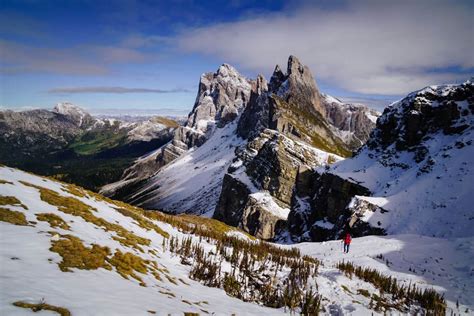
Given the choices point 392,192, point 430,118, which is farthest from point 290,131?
point 392,192

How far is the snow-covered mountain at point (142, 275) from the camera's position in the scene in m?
9.20

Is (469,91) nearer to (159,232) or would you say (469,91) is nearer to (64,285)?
(159,232)

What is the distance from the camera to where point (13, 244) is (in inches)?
429

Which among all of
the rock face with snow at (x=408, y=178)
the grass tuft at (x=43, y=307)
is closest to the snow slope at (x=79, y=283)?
the grass tuft at (x=43, y=307)

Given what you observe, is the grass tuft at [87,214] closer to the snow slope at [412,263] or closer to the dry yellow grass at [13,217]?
the dry yellow grass at [13,217]

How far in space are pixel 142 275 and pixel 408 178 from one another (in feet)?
190

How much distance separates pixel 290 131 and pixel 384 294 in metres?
150

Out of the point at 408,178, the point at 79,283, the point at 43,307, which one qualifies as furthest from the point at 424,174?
the point at 43,307

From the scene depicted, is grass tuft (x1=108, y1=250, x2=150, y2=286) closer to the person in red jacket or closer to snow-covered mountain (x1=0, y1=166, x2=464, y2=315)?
snow-covered mountain (x1=0, y1=166, x2=464, y2=315)

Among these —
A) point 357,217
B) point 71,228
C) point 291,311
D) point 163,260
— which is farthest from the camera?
point 357,217

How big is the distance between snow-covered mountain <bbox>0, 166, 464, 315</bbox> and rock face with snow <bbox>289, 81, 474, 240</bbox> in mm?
23174

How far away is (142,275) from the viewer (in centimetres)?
1331

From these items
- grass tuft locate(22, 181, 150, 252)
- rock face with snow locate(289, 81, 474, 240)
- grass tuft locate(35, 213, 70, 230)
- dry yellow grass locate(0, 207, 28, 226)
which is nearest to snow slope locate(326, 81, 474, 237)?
rock face with snow locate(289, 81, 474, 240)

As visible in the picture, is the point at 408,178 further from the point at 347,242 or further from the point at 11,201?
the point at 11,201
